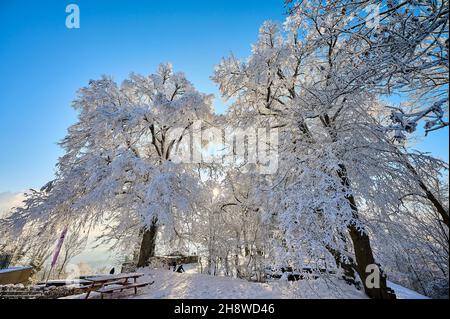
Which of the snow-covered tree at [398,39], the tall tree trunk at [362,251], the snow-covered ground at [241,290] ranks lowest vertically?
the snow-covered ground at [241,290]

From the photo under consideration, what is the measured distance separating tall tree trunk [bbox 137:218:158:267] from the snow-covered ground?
1.72 m

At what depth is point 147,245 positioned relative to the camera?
8383 millimetres

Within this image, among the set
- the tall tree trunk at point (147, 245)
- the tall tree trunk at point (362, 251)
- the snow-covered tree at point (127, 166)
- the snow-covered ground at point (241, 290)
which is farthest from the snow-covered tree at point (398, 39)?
the tall tree trunk at point (147, 245)

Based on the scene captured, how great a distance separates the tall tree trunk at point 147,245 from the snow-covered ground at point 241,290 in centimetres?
172

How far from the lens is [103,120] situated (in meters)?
7.64

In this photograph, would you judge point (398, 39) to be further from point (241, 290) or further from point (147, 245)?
point (147, 245)

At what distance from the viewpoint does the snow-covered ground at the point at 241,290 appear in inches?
172

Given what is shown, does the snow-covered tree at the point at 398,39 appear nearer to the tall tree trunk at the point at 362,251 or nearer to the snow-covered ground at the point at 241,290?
the tall tree trunk at the point at 362,251

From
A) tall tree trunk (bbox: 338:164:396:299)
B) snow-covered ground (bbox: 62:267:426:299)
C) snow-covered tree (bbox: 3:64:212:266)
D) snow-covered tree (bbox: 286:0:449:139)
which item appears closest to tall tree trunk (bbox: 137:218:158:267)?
snow-covered tree (bbox: 3:64:212:266)

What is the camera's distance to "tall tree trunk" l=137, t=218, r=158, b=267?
8.19m
